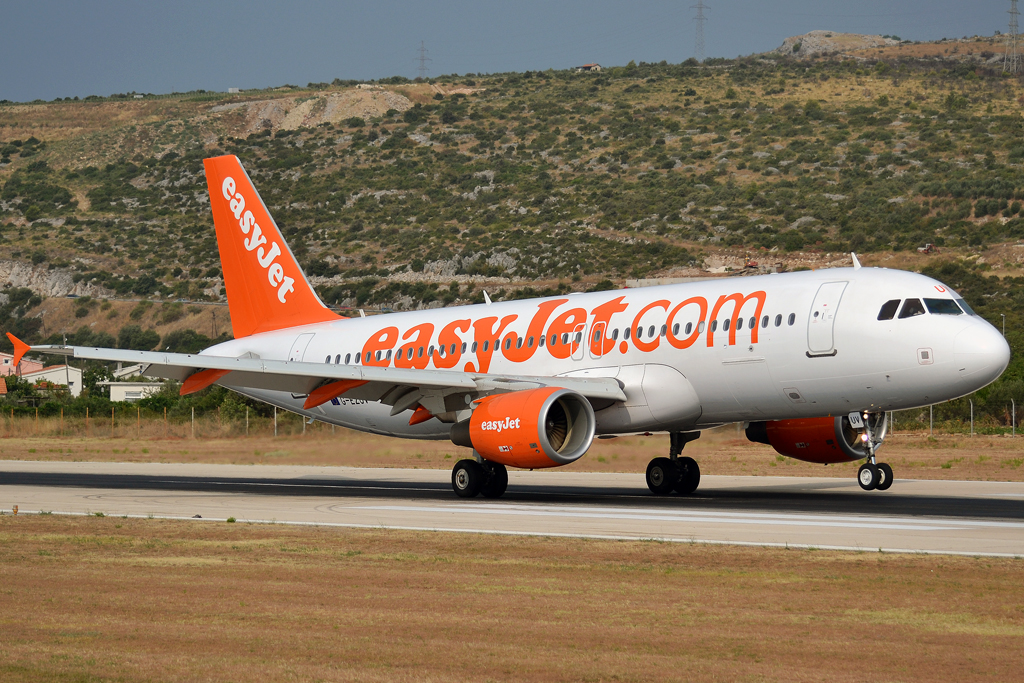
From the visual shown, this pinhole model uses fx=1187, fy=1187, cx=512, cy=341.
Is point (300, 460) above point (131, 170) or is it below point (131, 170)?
below

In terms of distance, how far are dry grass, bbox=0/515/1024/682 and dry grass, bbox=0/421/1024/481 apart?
1357 cm

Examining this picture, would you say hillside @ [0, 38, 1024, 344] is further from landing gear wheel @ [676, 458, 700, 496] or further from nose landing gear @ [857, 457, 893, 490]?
nose landing gear @ [857, 457, 893, 490]

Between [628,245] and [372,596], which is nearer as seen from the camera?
[372,596]

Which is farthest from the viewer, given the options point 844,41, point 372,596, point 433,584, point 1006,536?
point 844,41

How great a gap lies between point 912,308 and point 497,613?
13.2 meters

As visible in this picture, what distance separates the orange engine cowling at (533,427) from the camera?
21.7 meters

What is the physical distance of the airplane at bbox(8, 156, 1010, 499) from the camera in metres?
21.2

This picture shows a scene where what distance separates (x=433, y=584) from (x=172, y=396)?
56.3 meters

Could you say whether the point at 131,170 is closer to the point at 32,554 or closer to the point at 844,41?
the point at 844,41

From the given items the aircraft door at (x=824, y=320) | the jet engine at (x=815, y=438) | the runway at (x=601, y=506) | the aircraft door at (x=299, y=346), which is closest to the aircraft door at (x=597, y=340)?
the runway at (x=601, y=506)

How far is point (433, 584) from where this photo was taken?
40.2 feet

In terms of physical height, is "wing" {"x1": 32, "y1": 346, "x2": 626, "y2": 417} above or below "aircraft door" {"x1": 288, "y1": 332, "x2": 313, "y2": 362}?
below

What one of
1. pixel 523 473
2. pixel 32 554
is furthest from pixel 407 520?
pixel 523 473

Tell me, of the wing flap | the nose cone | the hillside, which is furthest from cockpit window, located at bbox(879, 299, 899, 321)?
the hillside
